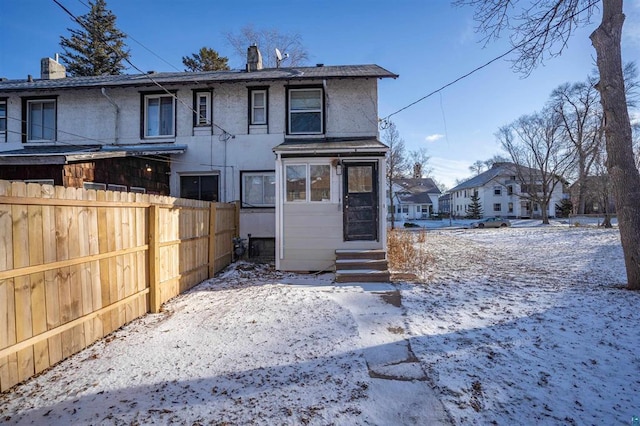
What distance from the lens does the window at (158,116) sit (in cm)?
1077

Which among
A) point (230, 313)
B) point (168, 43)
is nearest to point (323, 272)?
point (230, 313)

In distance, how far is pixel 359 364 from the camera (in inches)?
128

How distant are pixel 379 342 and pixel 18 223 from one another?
394 centimetres

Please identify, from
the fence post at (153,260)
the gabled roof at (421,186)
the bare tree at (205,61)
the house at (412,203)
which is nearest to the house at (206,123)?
the fence post at (153,260)

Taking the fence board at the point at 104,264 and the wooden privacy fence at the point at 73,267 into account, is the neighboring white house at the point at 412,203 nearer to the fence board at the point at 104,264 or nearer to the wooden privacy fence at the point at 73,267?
the wooden privacy fence at the point at 73,267

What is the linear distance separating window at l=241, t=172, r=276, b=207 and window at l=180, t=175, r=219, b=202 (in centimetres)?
110

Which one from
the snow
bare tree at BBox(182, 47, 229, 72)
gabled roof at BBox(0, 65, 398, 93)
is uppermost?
bare tree at BBox(182, 47, 229, 72)

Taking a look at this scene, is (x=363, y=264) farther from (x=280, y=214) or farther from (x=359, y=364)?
(x=359, y=364)

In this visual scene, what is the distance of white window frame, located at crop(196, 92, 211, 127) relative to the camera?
1058cm

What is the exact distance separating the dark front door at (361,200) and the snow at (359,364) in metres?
2.48

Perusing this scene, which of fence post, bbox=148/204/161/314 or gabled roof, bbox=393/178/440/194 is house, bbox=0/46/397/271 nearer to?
fence post, bbox=148/204/161/314

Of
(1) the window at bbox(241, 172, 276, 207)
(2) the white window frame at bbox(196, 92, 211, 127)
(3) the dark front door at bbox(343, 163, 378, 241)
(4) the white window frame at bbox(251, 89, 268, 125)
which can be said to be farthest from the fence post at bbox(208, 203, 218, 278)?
(2) the white window frame at bbox(196, 92, 211, 127)

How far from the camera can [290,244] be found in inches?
313

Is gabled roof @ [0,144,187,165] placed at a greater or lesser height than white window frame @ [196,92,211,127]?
lesser
